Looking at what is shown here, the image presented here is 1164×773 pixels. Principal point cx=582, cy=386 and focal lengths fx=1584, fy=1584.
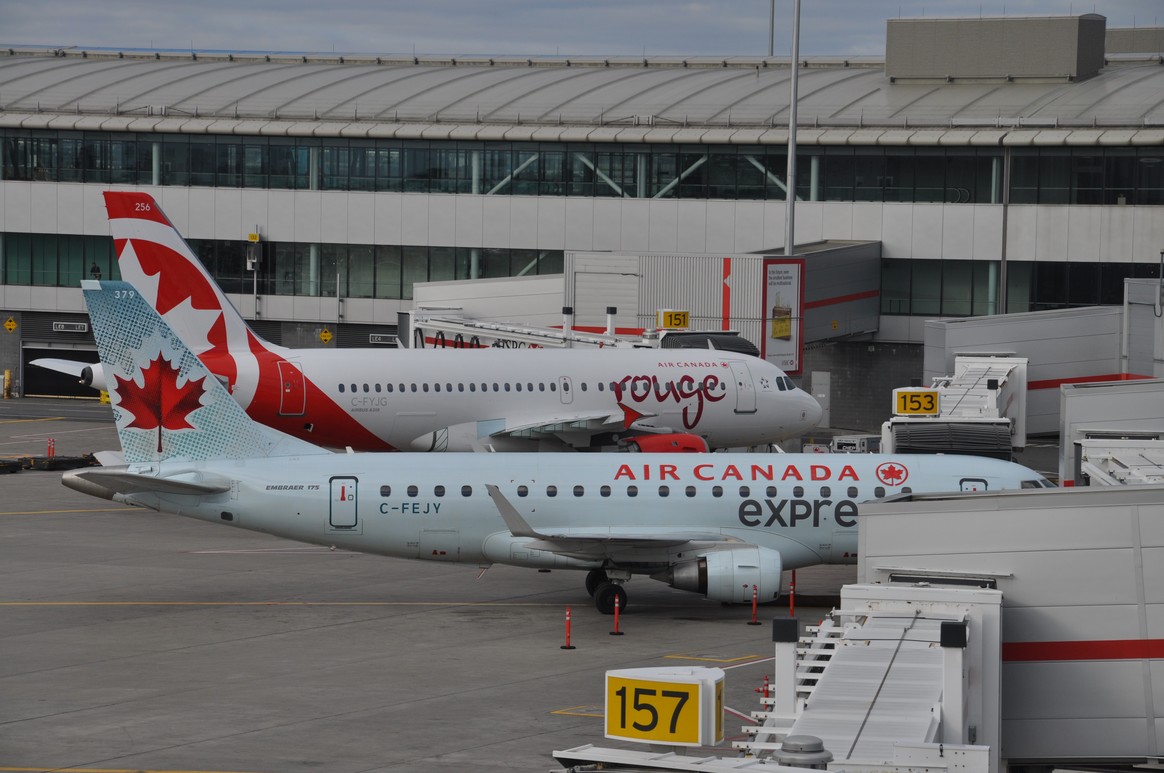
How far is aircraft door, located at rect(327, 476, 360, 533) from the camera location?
36688 millimetres

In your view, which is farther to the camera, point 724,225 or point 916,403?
point 724,225

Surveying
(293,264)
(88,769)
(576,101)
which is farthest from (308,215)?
(88,769)

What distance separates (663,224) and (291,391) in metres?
33.2

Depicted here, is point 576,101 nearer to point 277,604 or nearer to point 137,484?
point 277,604

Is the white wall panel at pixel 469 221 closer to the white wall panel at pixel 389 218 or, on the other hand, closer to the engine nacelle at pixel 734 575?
the white wall panel at pixel 389 218

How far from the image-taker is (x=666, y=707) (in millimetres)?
14836

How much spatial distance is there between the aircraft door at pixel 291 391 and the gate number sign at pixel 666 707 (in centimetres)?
3954

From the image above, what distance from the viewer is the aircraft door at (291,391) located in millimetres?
53219

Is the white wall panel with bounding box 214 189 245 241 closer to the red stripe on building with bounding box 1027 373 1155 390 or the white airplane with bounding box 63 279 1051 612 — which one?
the red stripe on building with bounding box 1027 373 1155 390

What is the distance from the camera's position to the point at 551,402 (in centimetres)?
Answer: 5622

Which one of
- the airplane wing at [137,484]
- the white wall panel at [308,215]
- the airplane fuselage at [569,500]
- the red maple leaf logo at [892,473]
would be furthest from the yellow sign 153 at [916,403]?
the white wall panel at [308,215]

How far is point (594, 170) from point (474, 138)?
6.79 metres

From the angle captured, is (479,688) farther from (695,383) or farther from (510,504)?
(695,383)

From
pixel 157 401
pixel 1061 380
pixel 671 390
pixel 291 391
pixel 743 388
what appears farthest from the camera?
pixel 1061 380
